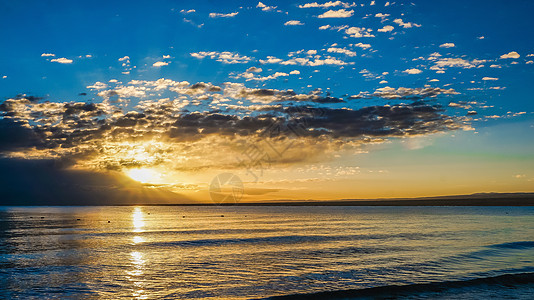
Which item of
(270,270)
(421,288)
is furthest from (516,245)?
(270,270)

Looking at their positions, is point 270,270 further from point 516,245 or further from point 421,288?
point 516,245

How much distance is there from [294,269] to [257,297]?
938cm

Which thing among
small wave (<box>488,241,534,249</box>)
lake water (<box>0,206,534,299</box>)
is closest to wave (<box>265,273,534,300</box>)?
lake water (<box>0,206,534,299</box>)

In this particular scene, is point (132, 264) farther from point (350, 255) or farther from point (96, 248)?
point (350, 255)

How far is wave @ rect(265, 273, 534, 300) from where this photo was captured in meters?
21.6

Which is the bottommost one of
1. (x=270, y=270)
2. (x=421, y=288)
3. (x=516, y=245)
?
(x=516, y=245)

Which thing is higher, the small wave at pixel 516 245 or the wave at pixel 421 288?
the wave at pixel 421 288

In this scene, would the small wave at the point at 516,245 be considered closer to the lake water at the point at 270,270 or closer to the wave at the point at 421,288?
the lake water at the point at 270,270

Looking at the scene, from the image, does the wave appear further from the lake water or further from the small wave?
the small wave

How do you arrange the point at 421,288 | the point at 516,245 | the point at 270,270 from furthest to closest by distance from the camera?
1. the point at 516,245
2. the point at 270,270
3. the point at 421,288

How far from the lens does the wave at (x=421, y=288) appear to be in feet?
71.0

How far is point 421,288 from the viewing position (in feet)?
75.7

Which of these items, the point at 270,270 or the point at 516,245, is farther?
the point at 516,245

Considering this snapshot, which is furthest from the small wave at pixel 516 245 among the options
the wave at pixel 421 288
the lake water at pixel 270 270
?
the wave at pixel 421 288
